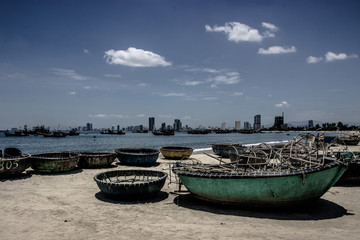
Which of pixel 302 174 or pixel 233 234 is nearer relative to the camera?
pixel 233 234

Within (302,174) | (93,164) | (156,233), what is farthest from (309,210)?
(93,164)

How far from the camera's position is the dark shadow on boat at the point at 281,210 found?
21.8ft

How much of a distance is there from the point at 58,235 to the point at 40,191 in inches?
176

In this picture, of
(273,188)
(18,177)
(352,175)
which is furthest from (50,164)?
(352,175)

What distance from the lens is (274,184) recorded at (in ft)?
21.1

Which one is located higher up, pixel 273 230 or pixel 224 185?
pixel 224 185

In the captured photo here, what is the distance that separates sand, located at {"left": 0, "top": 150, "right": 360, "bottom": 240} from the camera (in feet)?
17.9

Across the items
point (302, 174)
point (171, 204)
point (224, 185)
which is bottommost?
point (171, 204)

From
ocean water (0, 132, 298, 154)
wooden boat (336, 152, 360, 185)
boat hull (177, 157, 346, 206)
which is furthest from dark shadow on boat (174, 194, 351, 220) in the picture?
ocean water (0, 132, 298, 154)

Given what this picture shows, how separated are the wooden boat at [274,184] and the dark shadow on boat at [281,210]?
0.24m

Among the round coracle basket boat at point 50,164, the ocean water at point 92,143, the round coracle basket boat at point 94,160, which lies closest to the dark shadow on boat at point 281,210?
the round coracle basket boat at point 50,164

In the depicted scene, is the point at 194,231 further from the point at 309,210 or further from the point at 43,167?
the point at 43,167

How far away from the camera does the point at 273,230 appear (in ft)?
18.7

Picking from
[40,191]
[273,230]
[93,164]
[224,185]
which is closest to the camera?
[273,230]
